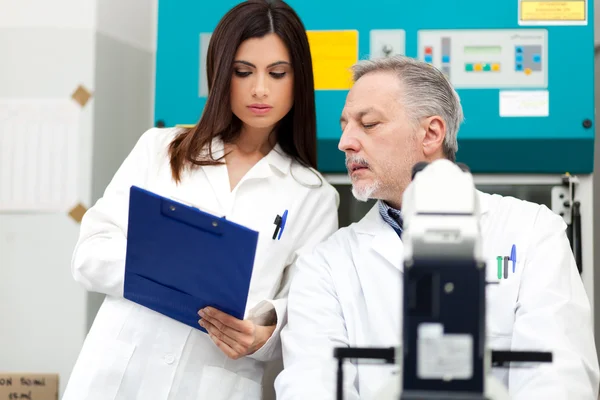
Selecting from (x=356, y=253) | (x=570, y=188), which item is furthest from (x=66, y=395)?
(x=570, y=188)

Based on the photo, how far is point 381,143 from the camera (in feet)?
5.49

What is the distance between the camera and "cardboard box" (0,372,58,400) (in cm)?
219

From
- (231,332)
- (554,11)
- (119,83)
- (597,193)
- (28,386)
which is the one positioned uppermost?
(554,11)

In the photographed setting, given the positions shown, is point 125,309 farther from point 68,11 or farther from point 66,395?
point 68,11

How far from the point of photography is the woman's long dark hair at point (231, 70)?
176 cm

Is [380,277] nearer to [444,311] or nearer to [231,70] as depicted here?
[231,70]

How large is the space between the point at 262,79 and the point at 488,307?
29.4 inches

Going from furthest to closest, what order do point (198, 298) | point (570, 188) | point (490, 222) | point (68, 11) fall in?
point (68, 11)
point (570, 188)
point (490, 222)
point (198, 298)

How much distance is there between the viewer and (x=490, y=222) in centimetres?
166

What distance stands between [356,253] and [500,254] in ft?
1.07

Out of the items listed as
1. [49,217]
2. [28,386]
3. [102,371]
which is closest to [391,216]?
[102,371]

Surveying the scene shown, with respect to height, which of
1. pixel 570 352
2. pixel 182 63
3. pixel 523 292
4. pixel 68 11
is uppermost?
pixel 68 11

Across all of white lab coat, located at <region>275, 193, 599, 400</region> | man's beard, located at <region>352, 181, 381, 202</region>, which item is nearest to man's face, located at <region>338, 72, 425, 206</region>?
man's beard, located at <region>352, 181, 381, 202</region>

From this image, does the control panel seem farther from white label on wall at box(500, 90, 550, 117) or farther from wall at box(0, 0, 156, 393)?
wall at box(0, 0, 156, 393)
